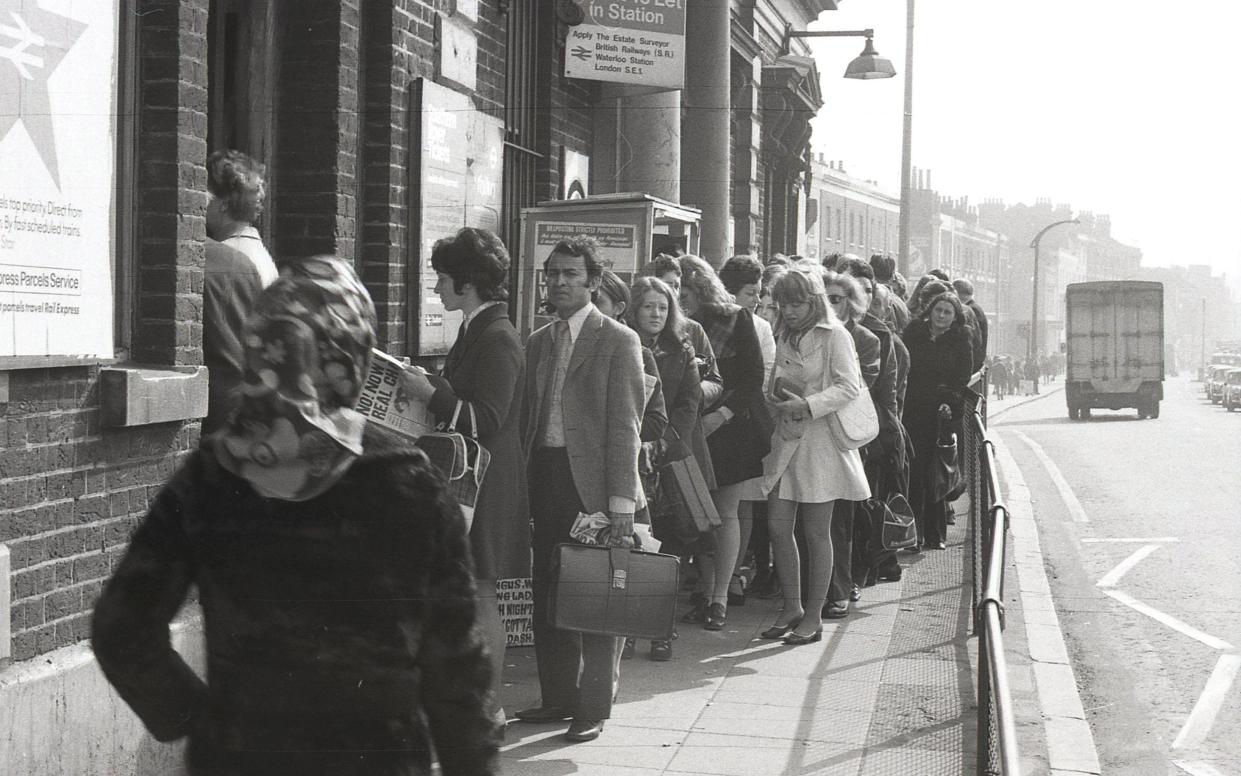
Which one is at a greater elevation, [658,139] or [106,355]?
[658,139]

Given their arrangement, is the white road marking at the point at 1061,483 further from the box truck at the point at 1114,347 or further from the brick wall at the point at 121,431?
the box truck at the point at 1114,347

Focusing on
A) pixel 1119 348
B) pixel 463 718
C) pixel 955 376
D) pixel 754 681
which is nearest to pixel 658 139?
pixel 955 376

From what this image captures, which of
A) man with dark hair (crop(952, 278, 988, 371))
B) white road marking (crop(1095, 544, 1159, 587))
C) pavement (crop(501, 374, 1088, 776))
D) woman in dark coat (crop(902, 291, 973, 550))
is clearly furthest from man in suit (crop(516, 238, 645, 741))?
man with dark hair (crop(952, 278, 988, 371))

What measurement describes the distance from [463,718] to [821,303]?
576 centimetres

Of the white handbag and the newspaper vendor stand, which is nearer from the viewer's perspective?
the white handbag

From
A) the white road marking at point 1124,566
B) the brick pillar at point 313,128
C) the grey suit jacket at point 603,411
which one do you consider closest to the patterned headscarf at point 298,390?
the grey suit jacket at point 603,411

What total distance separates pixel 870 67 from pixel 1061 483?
6.64 m

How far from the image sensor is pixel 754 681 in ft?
22.9

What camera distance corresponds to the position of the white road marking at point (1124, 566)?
11359 millimetres

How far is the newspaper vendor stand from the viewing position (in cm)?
920

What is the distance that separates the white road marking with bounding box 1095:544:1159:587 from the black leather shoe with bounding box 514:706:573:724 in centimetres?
636

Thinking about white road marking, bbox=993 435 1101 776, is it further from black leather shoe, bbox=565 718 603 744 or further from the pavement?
black leather shoe, bbox=565 718 603 744

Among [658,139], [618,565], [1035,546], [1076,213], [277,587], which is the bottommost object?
[1035,546]

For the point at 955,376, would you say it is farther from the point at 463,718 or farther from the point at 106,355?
the point at 463,718
